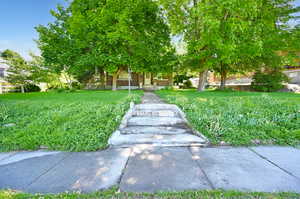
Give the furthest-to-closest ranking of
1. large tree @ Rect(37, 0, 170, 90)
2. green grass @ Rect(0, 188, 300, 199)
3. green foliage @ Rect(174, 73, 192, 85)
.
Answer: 1. green foliage @ Rect(174, 73, 192, 85)
2. large tree @ Rect(37, 0, 170, 90)
3. green grass @ Rect(0, 188, 300, 199)

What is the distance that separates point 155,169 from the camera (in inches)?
69.5

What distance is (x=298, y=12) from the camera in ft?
32.3

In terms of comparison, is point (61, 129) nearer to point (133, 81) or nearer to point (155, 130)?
point (155, 130)

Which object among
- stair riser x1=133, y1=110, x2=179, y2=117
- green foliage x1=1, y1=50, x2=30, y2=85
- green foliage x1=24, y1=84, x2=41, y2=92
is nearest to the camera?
stair riser x1=133, y1=110, x2=179, y2=117

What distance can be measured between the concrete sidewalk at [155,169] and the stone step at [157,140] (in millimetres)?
162

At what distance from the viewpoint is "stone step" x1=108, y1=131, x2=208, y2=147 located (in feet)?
8.34

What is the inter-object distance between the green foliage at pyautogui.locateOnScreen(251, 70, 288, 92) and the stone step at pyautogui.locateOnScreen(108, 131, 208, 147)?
1245 centimetres

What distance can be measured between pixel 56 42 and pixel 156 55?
344 inches

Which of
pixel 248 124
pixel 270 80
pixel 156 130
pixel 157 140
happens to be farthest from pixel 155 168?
pixel 270 80

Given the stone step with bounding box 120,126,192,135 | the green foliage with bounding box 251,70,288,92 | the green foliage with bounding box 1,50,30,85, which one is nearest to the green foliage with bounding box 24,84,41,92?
the green foliage with bounding box 1,50,30,85

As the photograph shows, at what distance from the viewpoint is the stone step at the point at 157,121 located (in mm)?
3281

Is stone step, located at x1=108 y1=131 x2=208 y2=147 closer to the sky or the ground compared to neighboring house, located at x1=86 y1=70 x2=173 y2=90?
closer to the ground

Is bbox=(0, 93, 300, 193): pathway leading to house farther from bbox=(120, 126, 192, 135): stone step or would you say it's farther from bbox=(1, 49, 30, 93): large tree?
bbox=(1, 49, 30, 93): large tree

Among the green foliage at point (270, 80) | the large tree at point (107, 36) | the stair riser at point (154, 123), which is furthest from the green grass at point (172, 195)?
the green foliage at point (270, 80)
